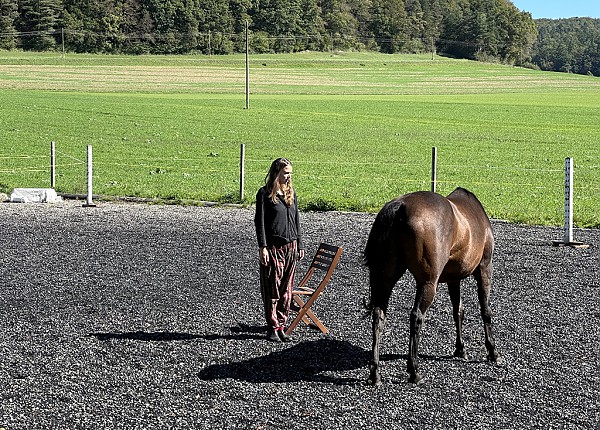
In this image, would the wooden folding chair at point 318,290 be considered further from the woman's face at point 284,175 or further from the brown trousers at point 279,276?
the woman's face at point 284,175

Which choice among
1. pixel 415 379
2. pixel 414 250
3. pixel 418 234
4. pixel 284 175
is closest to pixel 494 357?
pixel 415 379

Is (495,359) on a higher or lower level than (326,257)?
lower

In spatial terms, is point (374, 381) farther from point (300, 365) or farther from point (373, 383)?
point (300, 365)

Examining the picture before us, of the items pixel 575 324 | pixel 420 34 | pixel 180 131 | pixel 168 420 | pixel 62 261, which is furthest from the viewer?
pixel 420 34

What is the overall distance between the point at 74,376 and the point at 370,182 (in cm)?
1854

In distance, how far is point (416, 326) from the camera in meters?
8.05

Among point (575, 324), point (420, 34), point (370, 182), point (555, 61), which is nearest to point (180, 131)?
point (370, 182)

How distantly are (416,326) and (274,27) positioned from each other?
14128 cm

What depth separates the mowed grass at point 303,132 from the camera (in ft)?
80.7

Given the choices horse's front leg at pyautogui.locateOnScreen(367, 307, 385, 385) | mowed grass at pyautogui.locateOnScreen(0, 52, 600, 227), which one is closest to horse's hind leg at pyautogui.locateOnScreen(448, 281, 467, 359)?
horse's front leg at pyautogui.locateOnScreen(367, 307, 385, 385)

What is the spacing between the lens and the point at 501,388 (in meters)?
7.86

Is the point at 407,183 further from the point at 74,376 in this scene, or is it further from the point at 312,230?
the point at 74,376

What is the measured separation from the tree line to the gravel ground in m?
108

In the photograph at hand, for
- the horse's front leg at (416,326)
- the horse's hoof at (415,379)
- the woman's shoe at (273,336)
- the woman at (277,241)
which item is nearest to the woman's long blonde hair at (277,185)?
the woman at (277,241)
